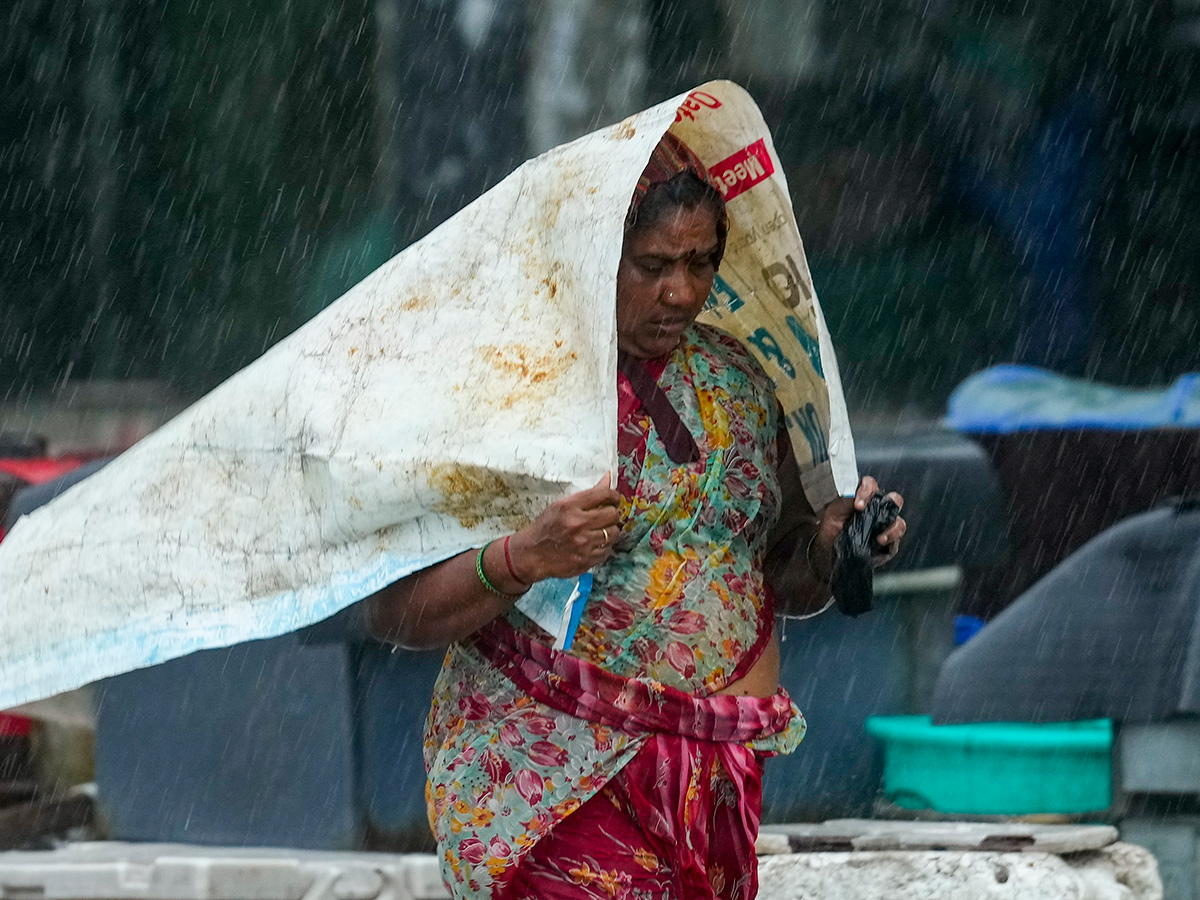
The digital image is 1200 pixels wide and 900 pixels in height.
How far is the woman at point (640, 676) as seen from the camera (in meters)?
2.18

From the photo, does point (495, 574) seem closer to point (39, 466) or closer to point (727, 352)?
point (727, 352)

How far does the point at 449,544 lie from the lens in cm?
214

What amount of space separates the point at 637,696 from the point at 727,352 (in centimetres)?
60

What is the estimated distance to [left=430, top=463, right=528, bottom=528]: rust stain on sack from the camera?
210 centimetres

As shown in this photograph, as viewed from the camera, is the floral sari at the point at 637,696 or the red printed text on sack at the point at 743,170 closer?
the floral sari at the point at 637,696

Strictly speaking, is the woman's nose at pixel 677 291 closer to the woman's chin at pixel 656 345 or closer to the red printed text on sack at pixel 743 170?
the woman's chin at pixel 656 345

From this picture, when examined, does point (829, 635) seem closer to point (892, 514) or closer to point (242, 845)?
point (242, 845)

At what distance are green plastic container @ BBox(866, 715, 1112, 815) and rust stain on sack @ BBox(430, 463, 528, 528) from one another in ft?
7.93

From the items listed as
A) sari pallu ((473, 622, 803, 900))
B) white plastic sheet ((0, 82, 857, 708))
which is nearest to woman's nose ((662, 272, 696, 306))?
white plastic sheet ((0, 82, 857, 708))

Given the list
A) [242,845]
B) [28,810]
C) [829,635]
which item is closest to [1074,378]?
[829,635]

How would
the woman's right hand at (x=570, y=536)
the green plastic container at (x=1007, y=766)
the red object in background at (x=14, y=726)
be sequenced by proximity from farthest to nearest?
the red object in background at (x=14, y=726) → the green plastic container at (x=1007, y=766) → the woman's right hand at (x=570, y=536)

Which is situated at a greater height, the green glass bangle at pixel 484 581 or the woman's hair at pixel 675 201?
the woman's hair at pixel 675 201

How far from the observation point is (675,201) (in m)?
2.20

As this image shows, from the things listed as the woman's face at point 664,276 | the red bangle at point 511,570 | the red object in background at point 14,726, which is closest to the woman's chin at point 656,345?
the woman's face at point 664,276
